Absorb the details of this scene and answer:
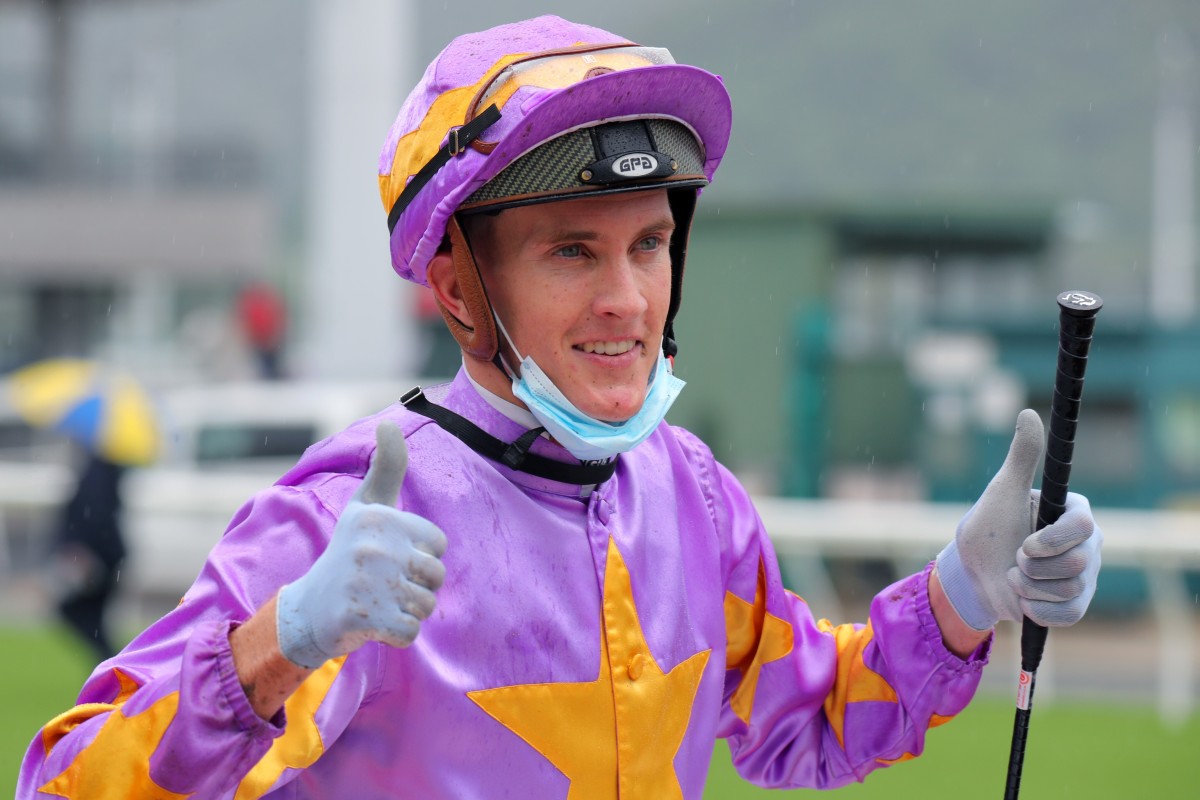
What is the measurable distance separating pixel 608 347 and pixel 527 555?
289 mm

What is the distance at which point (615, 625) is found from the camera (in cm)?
213

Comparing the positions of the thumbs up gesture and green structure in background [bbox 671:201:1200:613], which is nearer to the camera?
the thumbs up gesture

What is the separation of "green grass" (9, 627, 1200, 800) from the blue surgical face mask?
4.51m

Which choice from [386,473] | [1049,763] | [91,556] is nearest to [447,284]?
[386,473]

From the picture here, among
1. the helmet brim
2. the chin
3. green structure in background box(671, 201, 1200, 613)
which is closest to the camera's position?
the helmet brim

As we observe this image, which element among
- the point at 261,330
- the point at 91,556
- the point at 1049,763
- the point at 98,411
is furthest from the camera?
the point at 261,330

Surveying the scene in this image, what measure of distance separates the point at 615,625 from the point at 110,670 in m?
0.64

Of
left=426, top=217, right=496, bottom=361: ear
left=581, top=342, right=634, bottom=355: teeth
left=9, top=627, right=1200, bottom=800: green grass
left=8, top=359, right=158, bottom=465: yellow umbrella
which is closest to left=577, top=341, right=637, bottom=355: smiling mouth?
left=581, top=342, right=634, bottom=355: teeth

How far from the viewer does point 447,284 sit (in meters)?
2.20

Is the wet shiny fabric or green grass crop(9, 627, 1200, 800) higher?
the wet shiny fabric

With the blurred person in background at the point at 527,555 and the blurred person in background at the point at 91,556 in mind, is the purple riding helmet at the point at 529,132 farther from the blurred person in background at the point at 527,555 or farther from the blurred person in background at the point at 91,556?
the blurred person in background at the point at 91,556

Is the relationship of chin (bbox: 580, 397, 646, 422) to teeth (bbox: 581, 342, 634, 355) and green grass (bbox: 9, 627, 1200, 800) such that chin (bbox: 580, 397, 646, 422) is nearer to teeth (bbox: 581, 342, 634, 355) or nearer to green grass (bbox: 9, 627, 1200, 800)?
teeth (bbox: 581, 342, 634, 355)

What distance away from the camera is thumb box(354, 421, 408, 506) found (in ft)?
5.75

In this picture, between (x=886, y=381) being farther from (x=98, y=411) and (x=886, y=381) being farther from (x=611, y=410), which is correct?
(x=611, y=410)
